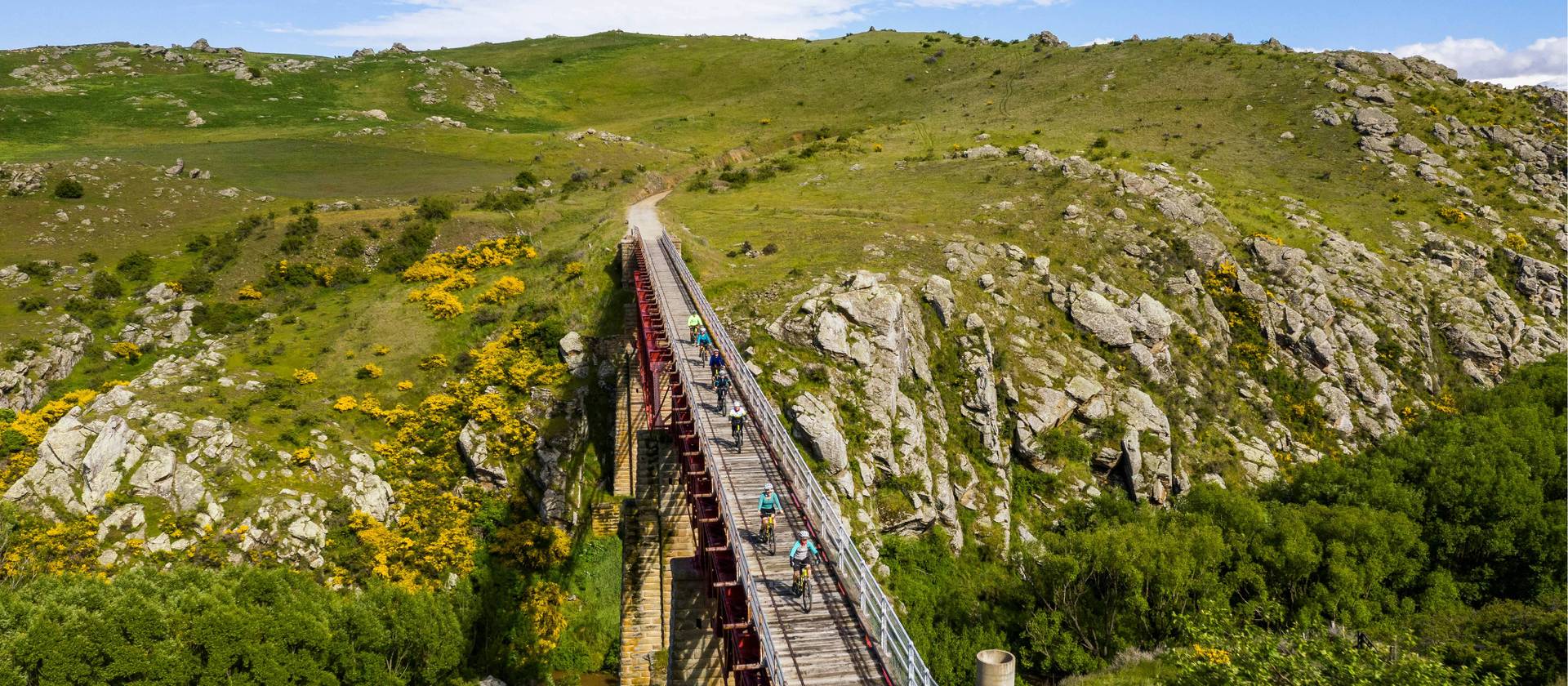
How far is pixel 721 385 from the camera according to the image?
32062 mm

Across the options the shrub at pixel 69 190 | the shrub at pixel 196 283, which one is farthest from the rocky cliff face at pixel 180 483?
the shrub at pixel 69 190

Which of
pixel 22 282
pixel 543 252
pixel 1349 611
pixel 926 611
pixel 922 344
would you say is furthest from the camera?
pixel 543 252

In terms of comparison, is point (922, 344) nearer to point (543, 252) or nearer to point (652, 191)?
point (543, 252)

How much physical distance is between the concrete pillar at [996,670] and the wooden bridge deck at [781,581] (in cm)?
356

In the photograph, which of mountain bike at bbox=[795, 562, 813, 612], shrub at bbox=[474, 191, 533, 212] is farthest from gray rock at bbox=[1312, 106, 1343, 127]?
mountain bike at bbox=[795, 562, 813, 612]

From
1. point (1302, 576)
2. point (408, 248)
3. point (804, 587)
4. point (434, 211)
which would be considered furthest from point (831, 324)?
point (434, 211)

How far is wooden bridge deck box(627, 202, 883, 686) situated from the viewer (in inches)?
704

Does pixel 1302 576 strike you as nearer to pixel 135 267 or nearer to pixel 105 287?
pixel 105 287

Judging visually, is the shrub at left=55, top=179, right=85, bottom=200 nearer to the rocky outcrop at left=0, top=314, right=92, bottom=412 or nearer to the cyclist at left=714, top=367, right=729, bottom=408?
the rocky outcrop at left=0, top=314, right=92, bottom=412

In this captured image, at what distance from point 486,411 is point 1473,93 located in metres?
123

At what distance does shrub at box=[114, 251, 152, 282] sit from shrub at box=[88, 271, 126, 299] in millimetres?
1285

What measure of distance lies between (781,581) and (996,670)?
7.71m

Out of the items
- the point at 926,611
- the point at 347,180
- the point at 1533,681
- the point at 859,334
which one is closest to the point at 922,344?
the point at 859,334

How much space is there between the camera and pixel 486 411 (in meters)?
49.2
